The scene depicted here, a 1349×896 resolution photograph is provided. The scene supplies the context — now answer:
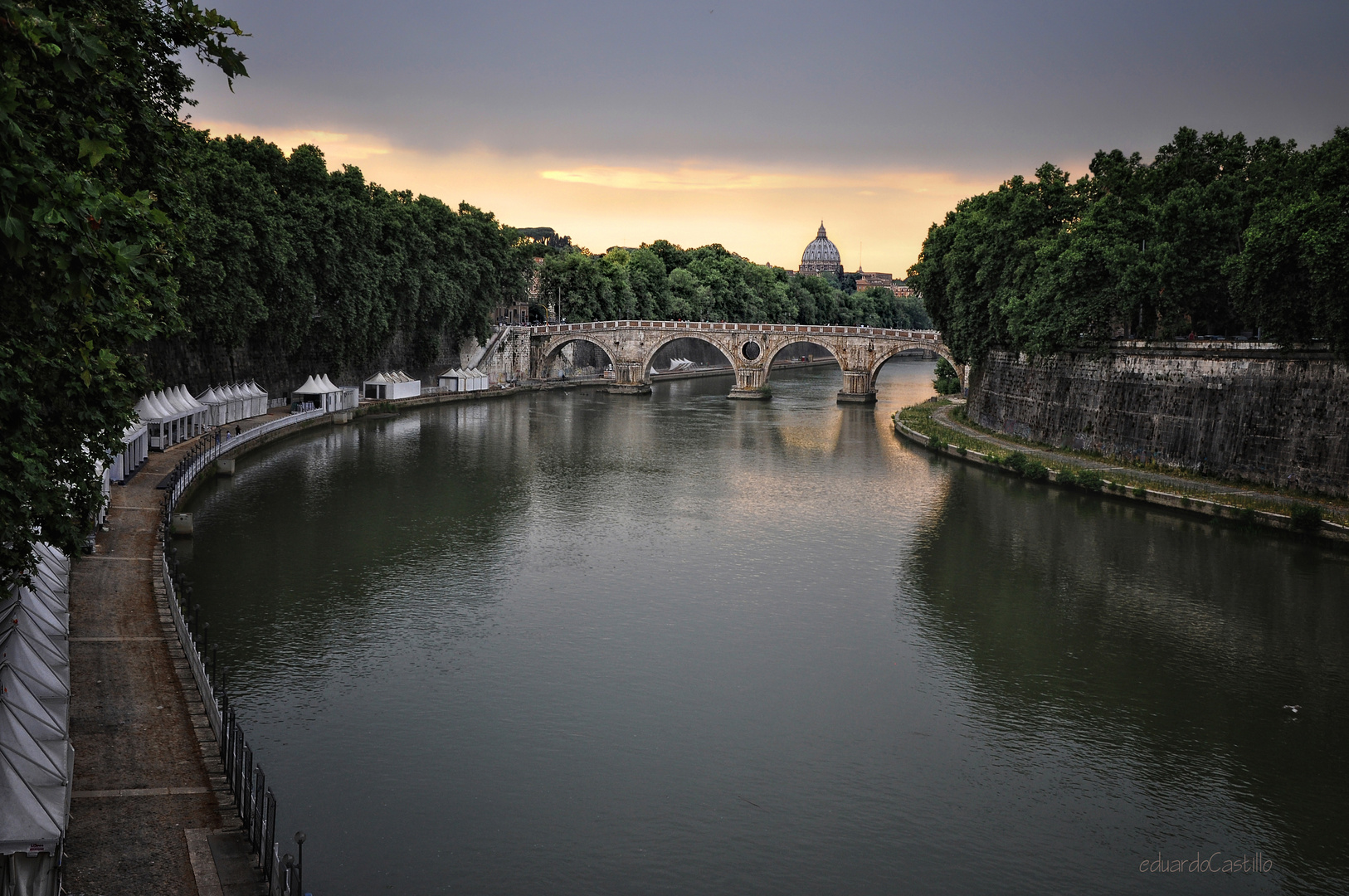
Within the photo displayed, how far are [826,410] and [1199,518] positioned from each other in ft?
141

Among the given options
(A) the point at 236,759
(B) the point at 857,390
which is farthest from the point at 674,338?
(A) the point at 236,759

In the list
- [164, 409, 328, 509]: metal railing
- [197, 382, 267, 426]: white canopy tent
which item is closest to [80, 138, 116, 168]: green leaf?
[164, 409, 328, 509]: metal railing

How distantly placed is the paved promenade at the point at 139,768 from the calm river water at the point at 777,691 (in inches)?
70.3

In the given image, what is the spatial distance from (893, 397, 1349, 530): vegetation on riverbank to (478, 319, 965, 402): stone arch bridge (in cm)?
2507

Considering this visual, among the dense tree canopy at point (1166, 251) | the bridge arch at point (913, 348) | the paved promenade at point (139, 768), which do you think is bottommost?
the paved promenade at point (139, 768)

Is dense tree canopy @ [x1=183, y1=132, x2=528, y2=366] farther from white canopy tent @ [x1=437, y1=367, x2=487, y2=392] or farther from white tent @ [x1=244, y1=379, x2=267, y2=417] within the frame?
white tent @ [x1=244, y1=379, x2=267, y2=417]

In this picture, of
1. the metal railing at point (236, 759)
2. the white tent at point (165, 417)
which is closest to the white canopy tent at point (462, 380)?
the white tent at point (165, 417)

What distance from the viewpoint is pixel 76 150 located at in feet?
42.6

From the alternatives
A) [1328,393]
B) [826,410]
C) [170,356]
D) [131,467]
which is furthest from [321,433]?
[1328,393]

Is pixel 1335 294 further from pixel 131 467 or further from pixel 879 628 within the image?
pixel 131 467

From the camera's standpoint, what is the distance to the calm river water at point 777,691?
638 inches

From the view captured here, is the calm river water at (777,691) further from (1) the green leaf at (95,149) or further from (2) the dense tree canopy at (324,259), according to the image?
(2) the dense tree canopy at (324,259)

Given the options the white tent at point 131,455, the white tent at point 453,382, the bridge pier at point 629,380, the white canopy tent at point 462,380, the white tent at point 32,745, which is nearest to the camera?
the white tent at point 32,745

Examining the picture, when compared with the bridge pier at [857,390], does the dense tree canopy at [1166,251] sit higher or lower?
higher
